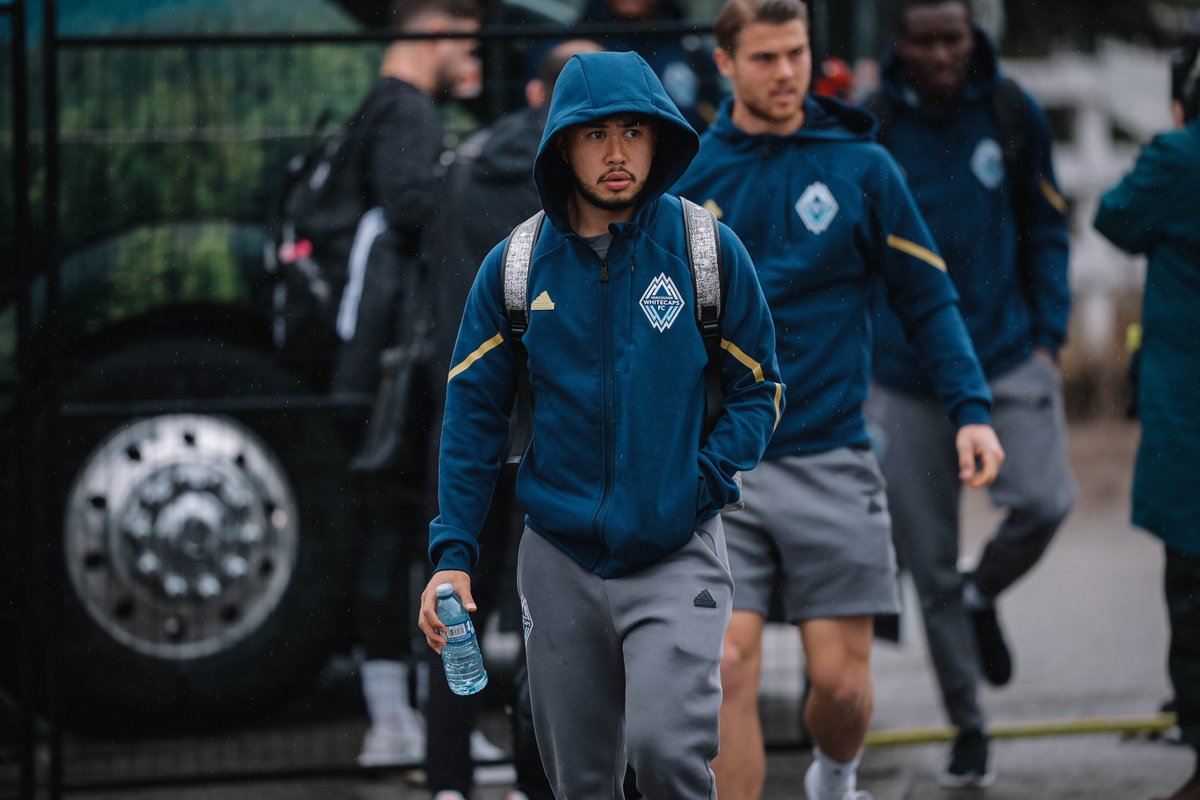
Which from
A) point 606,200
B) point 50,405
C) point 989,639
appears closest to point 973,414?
point 606,200

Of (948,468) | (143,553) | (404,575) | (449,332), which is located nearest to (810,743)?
(948,468)

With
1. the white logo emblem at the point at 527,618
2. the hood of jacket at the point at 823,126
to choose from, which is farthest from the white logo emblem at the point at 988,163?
the white logo emblem at the point at 527,618

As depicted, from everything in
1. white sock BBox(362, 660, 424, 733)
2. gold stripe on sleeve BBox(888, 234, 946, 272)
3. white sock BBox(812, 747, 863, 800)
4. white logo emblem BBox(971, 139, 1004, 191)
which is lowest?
white sock BBox(362, 660, 424, 733)

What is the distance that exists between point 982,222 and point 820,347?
4.78ft

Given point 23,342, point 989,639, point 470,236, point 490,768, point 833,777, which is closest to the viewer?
point 833,777

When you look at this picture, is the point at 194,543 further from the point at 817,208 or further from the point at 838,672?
the point at 817,208

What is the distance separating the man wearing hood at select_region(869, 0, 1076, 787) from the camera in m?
6.26

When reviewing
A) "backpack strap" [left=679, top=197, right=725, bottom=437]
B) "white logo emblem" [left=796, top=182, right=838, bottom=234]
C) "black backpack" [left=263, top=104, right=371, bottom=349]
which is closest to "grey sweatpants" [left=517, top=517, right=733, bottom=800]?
"backpack strap" [left=679, top=197, right=725, bottom=437]

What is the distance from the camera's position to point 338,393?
6.61 metres

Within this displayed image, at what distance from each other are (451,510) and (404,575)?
7.83 feet

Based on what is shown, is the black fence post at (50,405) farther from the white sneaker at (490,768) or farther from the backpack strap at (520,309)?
the backpack strap at (520,309)

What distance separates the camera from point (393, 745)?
21.5 feet

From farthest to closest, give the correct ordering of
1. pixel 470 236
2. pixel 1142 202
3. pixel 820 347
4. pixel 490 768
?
pixel 490 768
pixel 470 236
pixel 1142 202
pixel 820 347

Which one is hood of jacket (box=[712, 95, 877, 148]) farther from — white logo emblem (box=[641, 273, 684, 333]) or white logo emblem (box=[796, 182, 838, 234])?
white logo emblem (box=[641, 273, 684, 333])
